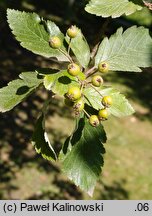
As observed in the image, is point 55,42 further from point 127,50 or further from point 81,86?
point 127,50

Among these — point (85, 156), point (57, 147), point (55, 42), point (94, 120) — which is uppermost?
point (55, 42)

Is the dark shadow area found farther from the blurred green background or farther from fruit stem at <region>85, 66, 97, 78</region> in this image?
fruit stem at <region>85, 66, 97, 78</region>

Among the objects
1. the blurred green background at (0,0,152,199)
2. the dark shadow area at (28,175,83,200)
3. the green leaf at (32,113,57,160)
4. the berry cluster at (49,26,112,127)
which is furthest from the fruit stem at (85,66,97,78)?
the dark shadow area at (28,175,83,200)

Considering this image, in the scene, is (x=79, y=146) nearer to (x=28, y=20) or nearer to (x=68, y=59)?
(x=68, y=59)

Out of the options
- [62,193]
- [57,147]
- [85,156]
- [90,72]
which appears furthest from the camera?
[57,147]

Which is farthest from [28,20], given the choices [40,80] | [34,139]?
[34,139]

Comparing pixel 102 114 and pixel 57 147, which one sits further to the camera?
pixel 57 147

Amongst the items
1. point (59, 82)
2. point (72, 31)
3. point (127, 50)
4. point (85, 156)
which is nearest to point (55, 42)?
point (72, 31)
